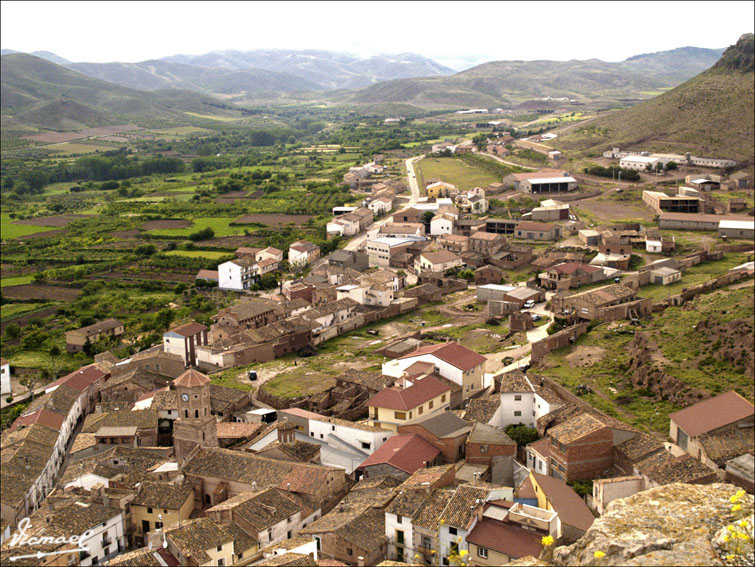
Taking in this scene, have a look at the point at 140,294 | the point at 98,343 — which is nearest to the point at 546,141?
the point at 140,294

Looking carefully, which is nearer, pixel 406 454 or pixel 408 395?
pixel 406 454

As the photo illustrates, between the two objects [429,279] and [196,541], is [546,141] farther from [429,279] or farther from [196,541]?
[196,541]

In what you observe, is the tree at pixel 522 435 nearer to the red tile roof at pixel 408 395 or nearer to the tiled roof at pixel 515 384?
the tiled roof at pixel 515 384

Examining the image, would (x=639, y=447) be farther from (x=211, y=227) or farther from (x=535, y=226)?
(x=211, y=227)

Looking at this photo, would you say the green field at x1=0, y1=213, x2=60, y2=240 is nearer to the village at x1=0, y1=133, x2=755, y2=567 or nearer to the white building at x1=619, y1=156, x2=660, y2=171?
the village at x1=0, y1=133, x2=755, y2=567

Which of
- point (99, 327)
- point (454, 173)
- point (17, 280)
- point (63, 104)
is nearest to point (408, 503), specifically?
point (99, 327)
